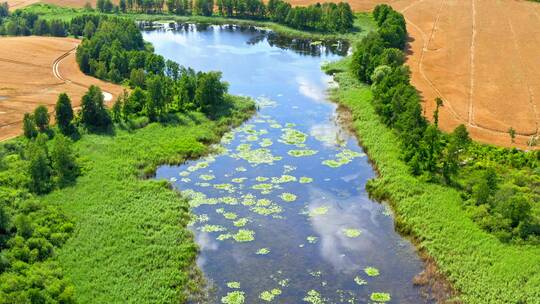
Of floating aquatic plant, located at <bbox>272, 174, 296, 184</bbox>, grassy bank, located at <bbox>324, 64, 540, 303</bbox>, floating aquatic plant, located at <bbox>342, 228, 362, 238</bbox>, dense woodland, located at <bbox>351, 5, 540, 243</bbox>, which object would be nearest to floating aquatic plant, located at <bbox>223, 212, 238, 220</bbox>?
floating aquatic plant, located at <bbox>272, 174, 296, 184</bbox>

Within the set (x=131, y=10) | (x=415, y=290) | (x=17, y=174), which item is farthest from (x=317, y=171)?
(x=131, y=10)

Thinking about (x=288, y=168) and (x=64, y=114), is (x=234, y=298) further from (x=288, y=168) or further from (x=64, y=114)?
(x=64, y=114)

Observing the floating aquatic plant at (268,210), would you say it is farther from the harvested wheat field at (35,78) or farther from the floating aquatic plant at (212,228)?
the harvested wheat field at (35,78)

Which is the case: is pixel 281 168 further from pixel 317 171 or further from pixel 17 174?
pixel 17 174

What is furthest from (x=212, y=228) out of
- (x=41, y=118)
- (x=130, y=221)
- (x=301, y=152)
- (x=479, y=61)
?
(x=479, y=61)

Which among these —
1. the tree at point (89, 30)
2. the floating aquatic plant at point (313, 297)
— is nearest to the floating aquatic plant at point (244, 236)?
the floating aquatic plant at point (313, 297)
